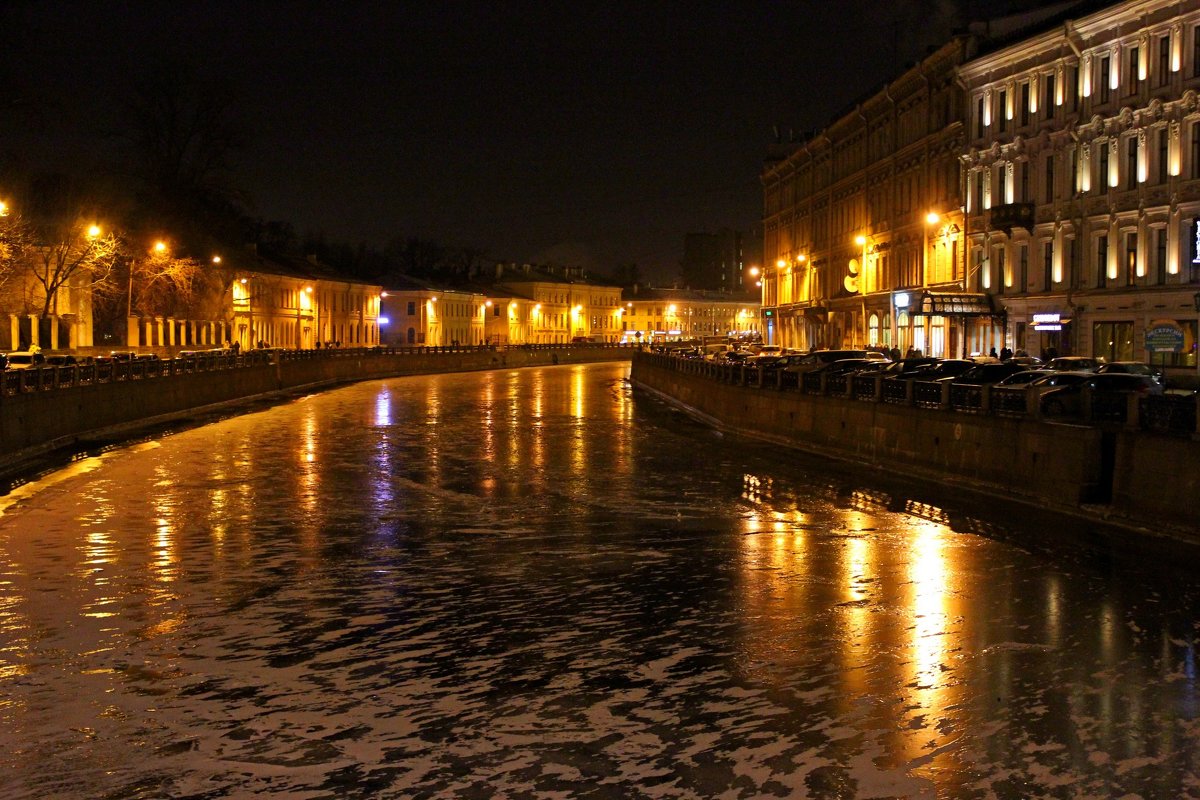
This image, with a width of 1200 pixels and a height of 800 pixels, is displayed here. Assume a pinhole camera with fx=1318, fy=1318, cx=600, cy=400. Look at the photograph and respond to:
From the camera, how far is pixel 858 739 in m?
10.3

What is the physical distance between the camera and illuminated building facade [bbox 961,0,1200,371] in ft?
148

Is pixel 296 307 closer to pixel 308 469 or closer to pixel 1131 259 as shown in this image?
pixel 1131 259

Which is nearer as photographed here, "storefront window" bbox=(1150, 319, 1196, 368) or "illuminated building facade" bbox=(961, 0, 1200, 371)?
"storefront window" bbox=(1150, 319, 1196, 368)

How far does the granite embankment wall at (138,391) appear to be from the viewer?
31328mm

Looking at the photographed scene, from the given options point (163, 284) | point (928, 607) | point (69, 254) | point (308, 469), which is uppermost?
point (69, 254)

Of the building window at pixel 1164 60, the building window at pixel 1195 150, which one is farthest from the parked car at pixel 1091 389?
the building window at pixel 1164 60

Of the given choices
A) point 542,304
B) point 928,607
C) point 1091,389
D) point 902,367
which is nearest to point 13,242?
point 902,367

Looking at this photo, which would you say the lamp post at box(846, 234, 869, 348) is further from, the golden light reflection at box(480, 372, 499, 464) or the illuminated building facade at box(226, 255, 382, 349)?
the illuminated building facade at box(226, 255, 382, 349)

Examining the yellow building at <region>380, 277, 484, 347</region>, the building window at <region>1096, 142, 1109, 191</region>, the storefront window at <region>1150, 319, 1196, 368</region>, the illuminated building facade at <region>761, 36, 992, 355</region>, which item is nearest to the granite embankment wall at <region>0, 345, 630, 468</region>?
the illuminated building facade at <region>761, 36, 992, 355</region>

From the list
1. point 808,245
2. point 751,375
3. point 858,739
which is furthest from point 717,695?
point 808,245

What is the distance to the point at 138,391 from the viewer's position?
139 ft

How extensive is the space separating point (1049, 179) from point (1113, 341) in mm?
8544

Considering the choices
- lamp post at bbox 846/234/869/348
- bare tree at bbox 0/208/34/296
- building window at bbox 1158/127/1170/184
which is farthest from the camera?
lamp post at bbox 846/234/869/348

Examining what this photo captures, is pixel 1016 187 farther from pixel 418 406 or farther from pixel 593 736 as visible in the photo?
pixel 593 736
